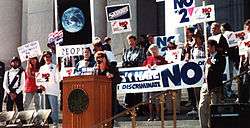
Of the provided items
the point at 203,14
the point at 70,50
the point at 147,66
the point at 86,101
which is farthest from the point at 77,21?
the point at 86,101

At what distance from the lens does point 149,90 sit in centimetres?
1529

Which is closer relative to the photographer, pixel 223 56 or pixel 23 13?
pixel 223 56

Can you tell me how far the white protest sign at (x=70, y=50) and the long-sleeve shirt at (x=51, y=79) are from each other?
1.45ft

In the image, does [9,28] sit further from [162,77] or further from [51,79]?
[162,77]

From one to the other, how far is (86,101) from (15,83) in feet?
18.0

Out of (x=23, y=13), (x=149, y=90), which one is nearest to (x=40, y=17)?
(x=23, y=13)

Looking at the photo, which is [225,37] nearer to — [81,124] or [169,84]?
[169,84]

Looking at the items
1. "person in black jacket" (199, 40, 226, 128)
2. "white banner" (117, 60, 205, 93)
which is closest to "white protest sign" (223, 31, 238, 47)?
"white banner" (117, 60, 205, 93)

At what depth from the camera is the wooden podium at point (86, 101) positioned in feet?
42.4

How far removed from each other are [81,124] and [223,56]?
11.6 feet

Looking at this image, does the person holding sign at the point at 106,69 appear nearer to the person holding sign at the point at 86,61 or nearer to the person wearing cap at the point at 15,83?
the person holding sign at the point at 86,61

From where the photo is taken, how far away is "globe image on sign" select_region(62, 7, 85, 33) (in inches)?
646

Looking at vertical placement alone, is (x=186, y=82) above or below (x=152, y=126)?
above

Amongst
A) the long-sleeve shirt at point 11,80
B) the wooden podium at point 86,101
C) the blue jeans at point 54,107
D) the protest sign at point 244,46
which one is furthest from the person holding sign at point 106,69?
the long-sleeve shirt at point 11,80
